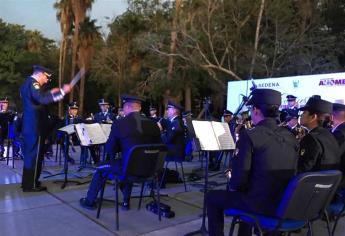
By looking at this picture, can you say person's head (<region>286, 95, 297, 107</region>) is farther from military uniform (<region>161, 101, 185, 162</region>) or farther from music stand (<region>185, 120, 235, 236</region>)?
music stand (<region>185, 120, 235, 236</region>)

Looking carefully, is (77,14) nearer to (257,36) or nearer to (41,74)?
(257,36)

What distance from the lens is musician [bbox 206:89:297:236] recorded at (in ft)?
12.7

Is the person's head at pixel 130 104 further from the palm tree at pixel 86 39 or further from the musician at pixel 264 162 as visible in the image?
the palm tree at pixel 86 39

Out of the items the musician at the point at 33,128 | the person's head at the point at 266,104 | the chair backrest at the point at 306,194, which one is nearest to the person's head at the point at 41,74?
the musician at the point at 33,128

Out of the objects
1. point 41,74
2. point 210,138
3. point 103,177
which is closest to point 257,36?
point 41,74

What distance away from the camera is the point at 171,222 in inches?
235

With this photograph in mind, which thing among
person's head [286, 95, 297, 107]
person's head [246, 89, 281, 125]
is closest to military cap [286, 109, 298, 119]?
person's head [286, 95, 297, 107]

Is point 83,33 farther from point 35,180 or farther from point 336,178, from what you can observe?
point 336,178

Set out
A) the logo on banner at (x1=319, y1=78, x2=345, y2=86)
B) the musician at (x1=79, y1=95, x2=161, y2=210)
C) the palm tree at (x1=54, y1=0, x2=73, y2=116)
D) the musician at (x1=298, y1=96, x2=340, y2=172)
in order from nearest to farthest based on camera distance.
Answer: the musician at (x1=298, y1=96, x2=340, y2=172) < the musician at (x1=79, y1=95, x2=161, y2=210) < the logo on banner at (x1=319, y1=78, x2=345, y2=86) < the palm tree at (x1=54, y1=0, x2=73, y2=116)

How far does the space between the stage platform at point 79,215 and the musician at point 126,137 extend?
0.25 meters

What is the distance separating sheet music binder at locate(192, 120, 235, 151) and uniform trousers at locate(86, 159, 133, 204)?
108 cm

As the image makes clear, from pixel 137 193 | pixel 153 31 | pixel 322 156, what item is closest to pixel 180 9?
pixel 153 31

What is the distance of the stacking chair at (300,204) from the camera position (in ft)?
11.9

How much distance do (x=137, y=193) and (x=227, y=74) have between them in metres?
20.3
